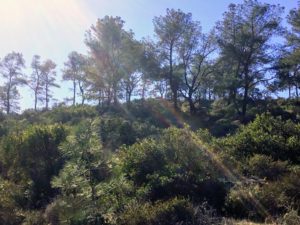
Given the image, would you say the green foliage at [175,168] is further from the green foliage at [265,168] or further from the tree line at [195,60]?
the tree line at [195,60]

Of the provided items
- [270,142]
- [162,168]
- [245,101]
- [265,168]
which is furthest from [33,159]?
[245,101]

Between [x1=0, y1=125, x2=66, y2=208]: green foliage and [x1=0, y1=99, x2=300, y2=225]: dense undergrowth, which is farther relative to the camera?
[x1=0, y1=125, x2=66, y2=208]: green foliage

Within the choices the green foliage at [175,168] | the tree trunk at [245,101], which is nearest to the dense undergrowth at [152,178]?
the green foliage at [175,168]

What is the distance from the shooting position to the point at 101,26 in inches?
1678

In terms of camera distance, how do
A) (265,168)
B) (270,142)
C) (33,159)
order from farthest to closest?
(33,159), (270,142), (265,168)

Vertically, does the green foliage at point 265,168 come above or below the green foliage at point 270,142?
below

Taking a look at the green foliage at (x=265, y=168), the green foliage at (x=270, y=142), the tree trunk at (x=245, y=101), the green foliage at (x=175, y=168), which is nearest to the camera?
the green foliage at (x=175, y=168)

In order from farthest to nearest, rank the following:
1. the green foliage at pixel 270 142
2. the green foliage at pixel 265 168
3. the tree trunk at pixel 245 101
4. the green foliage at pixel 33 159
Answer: the tree trunk at pixel 245 101 < the green foliage at pixel 270 142 < the green foliage at pixel 33 159 < the green foliage at pixel 265 168

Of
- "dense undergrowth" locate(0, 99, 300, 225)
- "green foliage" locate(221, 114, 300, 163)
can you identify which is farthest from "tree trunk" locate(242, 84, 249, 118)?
"green foliage" locate(221, 114, 300, 163)

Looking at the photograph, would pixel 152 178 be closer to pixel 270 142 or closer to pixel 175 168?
pixel 175 168

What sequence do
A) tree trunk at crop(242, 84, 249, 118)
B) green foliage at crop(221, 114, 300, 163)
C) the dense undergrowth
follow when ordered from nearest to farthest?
1. the dense undergrowth
2. green foliage at crop(221, 114, 300, 163)
3. tree trunk at crop(242, 84, 249, 118)

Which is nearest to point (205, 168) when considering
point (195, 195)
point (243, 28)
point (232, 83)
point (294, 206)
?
point (195, 195)

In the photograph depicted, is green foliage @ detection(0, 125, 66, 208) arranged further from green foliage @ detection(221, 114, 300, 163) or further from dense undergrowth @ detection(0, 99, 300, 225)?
green foliage @ detection(221, 114, 300, 163)

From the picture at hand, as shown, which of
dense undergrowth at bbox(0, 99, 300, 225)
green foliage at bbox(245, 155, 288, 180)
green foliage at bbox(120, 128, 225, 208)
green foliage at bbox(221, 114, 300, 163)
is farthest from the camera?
green foliage at bbox(221, 114, 300, 163)
